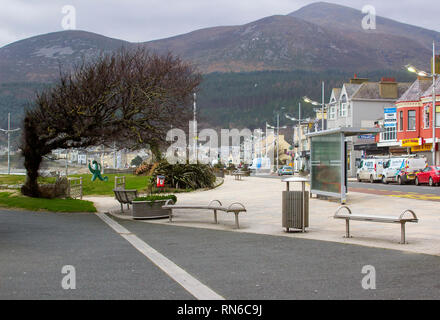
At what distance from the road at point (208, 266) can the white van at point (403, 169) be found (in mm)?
30410

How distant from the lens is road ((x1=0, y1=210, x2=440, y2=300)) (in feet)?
22.1

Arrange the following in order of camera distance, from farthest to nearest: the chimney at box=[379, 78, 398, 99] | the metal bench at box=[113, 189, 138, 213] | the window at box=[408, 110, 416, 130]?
the chimney at box=[379, 78, 398, 99], the window at box=[408, 110, 416, 130], the metal bench at box=[113, 189, 138, 213]

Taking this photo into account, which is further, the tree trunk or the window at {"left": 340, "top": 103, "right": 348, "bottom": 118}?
the window at {"left": 340, "top": 103, "right": 348, "bottom": 118}

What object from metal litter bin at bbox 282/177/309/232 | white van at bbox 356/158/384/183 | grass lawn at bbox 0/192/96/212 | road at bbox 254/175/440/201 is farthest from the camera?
white van at bbox 356/158/384/183

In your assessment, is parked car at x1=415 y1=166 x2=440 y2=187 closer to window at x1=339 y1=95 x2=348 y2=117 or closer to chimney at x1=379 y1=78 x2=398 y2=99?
chimney at x1=379 y1=78 x2=398 y2=99

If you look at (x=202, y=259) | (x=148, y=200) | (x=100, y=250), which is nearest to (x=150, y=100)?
(x=148, y=200)

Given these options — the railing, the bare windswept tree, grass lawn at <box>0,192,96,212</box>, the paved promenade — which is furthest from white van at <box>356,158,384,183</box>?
grass lawn at <box>0,192,96,212</box>

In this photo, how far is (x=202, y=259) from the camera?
9.33m

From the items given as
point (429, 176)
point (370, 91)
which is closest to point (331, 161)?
point (429, 176)

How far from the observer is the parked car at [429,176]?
3731 cm

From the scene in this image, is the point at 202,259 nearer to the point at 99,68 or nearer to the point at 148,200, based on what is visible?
the point at 148,200

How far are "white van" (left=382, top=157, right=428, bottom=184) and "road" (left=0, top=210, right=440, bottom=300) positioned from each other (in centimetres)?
3041

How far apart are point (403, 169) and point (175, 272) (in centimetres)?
3607
